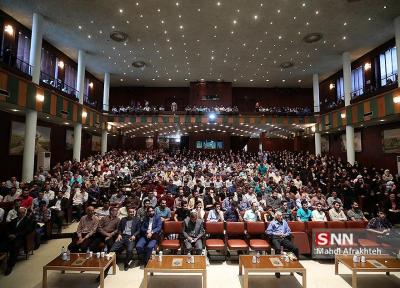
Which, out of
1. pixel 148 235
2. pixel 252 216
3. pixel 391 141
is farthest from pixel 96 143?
pixel 391 141

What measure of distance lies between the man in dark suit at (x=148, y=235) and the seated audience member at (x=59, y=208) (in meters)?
2.74

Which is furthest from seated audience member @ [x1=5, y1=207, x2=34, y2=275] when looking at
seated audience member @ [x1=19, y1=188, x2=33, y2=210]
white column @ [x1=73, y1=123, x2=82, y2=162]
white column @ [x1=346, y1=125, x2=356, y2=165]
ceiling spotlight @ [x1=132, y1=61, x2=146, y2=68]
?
white column @ [x1=346, y1=125, x2=356, y2=165]

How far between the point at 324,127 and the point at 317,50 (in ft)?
16.8

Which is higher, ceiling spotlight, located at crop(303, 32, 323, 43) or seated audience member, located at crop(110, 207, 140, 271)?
ceiling spotlight, located at crop(303, 32, 323, 43)

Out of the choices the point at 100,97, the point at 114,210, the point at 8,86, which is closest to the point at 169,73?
the point at 100,97

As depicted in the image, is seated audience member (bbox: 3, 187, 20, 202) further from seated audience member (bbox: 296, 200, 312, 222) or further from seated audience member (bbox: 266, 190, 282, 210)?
seated audience member (bbox: 296, 200, 312, 222)

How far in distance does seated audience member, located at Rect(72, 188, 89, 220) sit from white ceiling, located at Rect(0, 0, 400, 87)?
7.24m

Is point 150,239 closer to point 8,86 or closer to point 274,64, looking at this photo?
point 8,86

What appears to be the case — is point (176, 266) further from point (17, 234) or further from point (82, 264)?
point (17, 234)

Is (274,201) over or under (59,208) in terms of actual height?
over

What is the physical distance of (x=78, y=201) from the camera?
7.70 metres

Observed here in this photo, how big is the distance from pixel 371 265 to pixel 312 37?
36.5 feet

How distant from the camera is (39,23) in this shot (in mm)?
10328

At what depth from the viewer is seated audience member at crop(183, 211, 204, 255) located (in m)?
5.10
